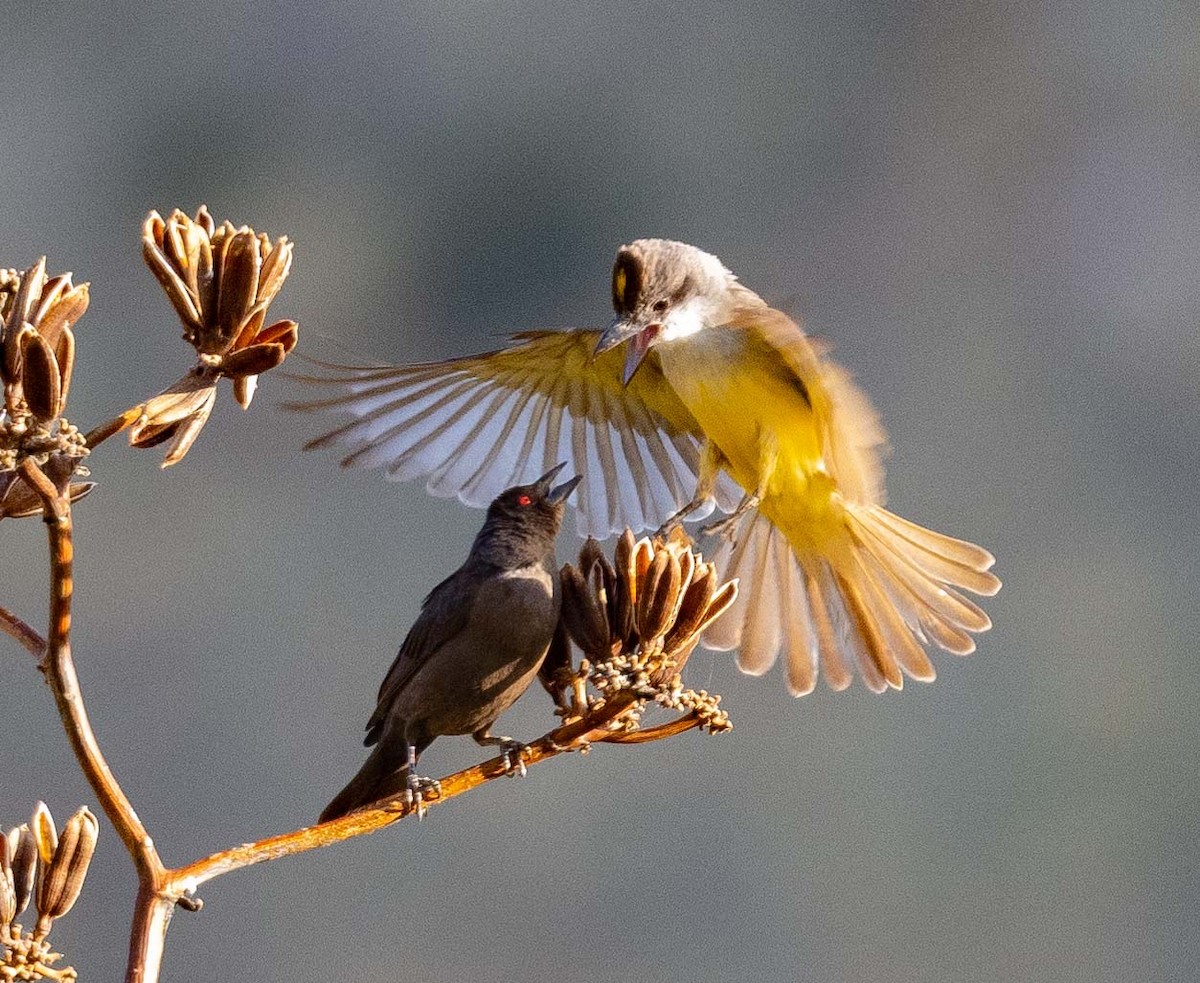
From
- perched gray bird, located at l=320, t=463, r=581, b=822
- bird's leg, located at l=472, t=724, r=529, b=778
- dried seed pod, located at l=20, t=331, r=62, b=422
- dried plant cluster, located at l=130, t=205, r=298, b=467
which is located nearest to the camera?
dried seed pod, located at l=20, t=331, r=62, b=422

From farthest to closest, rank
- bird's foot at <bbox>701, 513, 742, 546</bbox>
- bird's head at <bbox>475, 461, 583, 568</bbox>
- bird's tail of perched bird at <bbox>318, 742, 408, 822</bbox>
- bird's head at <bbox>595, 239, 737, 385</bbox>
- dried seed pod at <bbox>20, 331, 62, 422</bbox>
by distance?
bird's head at <bbox>595, 239, 737, 385</bbox> < bird's foot at <bbox>701, 513, 742, 546</bbox> < bird's head at <bbox>475, 461, 583, 568</bbox> < bird's tail of perched bird at <bbox>318, 742, 408, 822</bbox> < dried seed pod at <bbox>20, 331, 62, 422</bbox>

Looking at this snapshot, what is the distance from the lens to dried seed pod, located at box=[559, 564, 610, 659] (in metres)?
1.26

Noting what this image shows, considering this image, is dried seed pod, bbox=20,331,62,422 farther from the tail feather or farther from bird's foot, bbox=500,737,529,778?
the tail feather

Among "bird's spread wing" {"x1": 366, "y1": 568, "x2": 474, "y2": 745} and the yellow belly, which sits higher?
the yellow belly

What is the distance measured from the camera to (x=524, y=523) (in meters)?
2.10

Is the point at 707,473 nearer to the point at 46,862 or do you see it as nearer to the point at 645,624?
the point at 645,624

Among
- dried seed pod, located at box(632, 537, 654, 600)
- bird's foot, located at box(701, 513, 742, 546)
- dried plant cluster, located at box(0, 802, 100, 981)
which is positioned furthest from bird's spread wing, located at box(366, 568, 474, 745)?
dried plant cluster, located at box(0, 802, 100, 981)

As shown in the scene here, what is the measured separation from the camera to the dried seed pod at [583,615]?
126 centimetres

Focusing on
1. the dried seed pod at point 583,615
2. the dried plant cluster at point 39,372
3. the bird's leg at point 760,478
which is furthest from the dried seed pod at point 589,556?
the bird's leg at point 760,478

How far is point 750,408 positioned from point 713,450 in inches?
4.3

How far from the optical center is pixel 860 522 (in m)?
2.79

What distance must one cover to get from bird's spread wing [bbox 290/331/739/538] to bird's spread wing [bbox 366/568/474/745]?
1.68 feet

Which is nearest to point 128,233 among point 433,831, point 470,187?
point 470,187

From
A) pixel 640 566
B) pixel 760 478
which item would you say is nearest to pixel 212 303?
pixel 640 566
